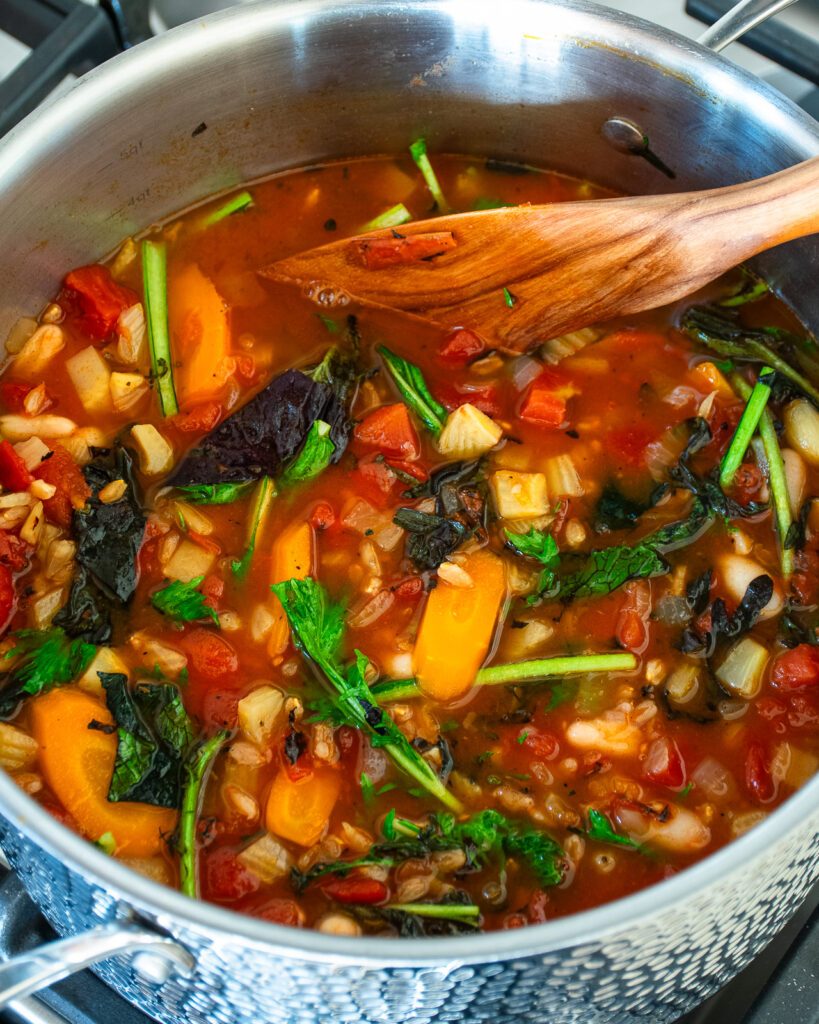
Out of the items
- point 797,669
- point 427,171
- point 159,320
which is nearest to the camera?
point 797,669

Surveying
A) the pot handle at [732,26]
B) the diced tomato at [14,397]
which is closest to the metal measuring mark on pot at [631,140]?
the pot handle at [732,26]

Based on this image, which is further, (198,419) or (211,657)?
(198,419)

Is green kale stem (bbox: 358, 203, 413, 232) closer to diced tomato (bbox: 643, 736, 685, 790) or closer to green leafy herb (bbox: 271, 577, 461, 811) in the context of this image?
green leafy herb (bbox: 271, 577, 461, 811)

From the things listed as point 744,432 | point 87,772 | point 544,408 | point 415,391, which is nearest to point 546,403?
point 544,408

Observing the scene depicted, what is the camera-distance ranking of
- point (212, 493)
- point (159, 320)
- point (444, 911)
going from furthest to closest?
1. point (159, 320)
2. point (212, 493)
3. point (444, 911)

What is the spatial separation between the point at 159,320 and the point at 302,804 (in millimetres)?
1423

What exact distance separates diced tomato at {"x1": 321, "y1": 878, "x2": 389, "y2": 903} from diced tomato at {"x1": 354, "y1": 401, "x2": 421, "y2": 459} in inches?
44.3

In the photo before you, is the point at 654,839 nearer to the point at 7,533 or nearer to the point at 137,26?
the point at 7,533

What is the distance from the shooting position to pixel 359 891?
2400 millimetres

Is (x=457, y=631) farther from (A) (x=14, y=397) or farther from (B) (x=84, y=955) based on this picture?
(A) (x=14, y=397)

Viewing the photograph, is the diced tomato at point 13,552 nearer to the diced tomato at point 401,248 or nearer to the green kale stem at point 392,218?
the diced tomato at point 401,248

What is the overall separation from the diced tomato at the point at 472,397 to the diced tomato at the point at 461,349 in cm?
9

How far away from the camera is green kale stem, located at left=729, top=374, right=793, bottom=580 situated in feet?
9.34

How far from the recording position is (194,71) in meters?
2.95
